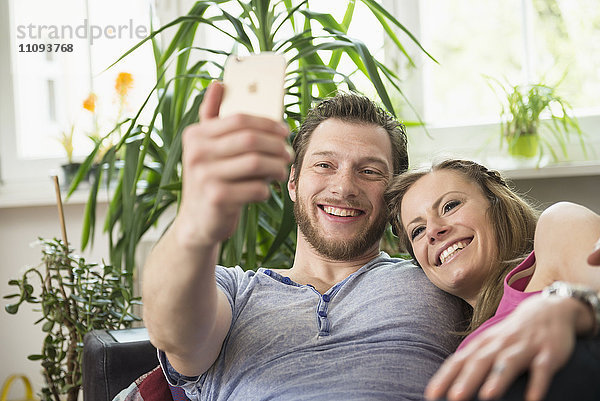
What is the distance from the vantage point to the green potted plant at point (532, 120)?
2.27 m

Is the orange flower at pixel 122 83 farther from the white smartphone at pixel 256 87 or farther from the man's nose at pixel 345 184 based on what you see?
the white smartphone at pixel 256 87

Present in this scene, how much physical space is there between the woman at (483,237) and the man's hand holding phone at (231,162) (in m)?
0.46

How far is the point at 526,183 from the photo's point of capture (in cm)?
238

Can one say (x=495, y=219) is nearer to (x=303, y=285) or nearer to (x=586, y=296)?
(x=303, y=285)

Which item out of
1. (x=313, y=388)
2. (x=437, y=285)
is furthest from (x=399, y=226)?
(x=313, y=388)

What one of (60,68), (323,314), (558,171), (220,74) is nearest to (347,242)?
(323,314)

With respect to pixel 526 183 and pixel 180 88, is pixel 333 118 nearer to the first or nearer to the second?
pixel 180 88

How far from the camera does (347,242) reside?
5.26ft

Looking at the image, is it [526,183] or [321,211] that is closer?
[321,211]

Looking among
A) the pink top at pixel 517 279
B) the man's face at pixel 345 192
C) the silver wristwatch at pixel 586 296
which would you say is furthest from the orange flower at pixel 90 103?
the silver wristwatch at pixel 586 296

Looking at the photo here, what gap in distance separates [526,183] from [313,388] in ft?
4.59

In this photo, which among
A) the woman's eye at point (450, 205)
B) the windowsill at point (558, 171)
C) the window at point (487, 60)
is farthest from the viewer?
the window at point (487, 60)

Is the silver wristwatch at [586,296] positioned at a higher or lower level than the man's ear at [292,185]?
higher

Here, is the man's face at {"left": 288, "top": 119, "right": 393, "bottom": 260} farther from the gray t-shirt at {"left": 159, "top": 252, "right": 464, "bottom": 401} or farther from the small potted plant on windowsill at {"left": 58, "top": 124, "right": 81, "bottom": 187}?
the small potted plant on windowsill at {"left": 58, "top": 124, "right": 81, "bottom": 187}
